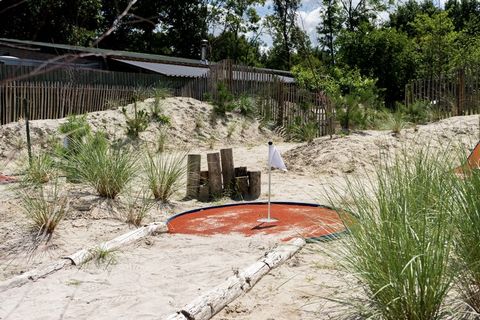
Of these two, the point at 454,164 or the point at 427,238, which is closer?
the point at 427,238

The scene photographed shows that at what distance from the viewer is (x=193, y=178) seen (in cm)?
759

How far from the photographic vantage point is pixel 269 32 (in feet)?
145

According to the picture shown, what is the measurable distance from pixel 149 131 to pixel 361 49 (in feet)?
50.6

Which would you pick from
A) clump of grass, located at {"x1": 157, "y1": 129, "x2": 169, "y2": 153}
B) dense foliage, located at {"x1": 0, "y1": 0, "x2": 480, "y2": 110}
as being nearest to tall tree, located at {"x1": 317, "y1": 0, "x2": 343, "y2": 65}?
dense foliage, located at {"x1": 0, "y1": 0, "x2": 480, "y2": 110}

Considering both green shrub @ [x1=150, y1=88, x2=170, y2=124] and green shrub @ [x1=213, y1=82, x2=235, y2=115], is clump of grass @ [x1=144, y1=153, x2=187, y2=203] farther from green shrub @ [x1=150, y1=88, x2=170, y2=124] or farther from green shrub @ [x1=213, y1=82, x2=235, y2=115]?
green shrub @ [x1=213, y1=82, x2=235, y2=115]

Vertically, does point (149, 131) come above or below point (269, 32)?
below

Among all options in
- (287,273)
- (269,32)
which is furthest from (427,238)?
(269,32)

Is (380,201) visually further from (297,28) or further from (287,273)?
(287,273)

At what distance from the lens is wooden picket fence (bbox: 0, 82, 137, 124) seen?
44.3 feet

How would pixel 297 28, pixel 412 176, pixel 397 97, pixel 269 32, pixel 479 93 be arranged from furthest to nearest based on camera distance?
pixel 269 32 < pixel 397 97 < pixel 479 93 < pixel 412 176 < pixel 297 28

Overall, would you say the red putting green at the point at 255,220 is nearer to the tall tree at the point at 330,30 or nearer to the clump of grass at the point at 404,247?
the clump of grass at the point at 404,247

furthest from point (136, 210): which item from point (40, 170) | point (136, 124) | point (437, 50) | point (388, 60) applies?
point (437, 50)

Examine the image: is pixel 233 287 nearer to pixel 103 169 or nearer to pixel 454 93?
pixel 103 169

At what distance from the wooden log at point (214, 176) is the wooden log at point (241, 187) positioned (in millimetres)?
238
